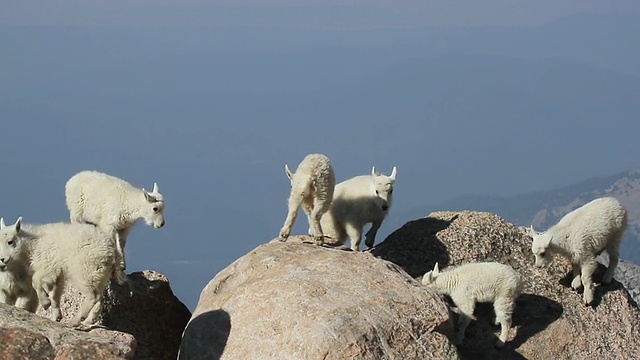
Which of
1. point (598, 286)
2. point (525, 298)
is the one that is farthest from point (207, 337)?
point (598, 286)

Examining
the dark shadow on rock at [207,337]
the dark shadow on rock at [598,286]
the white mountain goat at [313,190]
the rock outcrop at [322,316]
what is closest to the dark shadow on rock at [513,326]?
the dark shadow on rock at [598,286]

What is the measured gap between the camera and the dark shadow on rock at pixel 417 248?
56.2ft

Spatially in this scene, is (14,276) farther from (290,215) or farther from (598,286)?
(598,286)

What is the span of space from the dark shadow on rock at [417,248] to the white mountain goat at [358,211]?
3.27 ft

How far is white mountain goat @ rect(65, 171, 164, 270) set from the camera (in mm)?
17797

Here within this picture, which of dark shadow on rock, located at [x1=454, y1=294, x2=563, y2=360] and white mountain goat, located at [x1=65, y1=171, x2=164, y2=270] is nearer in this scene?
dark shadow on rock, located at [x1=454, y1=294, x2=563, y2=360]

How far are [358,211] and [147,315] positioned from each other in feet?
17.8

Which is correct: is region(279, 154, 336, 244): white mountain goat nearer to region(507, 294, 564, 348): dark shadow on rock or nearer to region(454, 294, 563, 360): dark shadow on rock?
region(454, 294, 563, 360): dark shadow on rock

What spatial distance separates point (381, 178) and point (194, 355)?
7.60 m

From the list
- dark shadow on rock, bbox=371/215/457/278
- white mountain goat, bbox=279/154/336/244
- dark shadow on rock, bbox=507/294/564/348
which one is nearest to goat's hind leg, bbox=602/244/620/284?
dark shadow on rock, bbox=507/294/564/348

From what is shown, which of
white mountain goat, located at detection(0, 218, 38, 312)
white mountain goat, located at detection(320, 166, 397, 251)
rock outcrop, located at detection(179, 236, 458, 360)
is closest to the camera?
rock outcrop, located at detection(179, 236, 458, 360)

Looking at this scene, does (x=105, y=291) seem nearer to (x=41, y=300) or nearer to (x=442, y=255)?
(x=41, y=300)

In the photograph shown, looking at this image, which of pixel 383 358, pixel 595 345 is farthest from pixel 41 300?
pixel 595 345

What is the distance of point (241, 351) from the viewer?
12.5 metres
